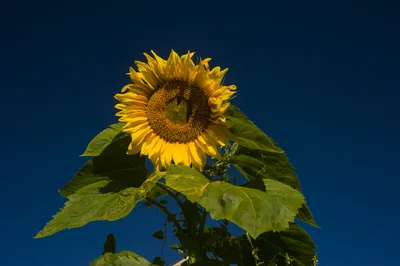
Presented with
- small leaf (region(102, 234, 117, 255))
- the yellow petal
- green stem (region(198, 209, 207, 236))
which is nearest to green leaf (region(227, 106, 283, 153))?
the yellow petal

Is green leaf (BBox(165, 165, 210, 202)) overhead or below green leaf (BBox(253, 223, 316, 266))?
below

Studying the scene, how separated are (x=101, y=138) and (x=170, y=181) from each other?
750 millimetres

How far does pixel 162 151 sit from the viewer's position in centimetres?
312

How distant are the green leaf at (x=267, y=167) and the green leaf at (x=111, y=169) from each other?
0.59 meters

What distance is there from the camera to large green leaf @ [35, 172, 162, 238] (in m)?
2.57

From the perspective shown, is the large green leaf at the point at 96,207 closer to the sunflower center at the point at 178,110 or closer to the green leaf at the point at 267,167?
the sunflower center at the point at 178,110

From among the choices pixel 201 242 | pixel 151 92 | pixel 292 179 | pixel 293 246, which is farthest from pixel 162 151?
pixel 293 246

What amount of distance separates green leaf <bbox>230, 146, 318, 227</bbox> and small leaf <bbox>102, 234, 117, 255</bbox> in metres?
0.99

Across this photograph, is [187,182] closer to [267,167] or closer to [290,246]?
[267,167]

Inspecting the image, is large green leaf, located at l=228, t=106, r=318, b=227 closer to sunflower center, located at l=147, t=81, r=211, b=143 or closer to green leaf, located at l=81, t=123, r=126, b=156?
sunflower center, located at l=147, t=81, r=211, b=143

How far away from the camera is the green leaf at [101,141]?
3.17m

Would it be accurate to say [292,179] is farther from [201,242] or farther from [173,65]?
[173,65]

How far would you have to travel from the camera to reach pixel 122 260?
307 cm

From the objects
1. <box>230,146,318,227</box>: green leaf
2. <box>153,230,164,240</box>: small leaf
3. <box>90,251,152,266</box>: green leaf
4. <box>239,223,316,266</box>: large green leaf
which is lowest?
<box>90,251,152,266</box>: green leaf
